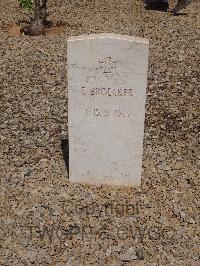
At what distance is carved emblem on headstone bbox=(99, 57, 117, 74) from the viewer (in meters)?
4.87

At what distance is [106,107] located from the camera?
5199mm

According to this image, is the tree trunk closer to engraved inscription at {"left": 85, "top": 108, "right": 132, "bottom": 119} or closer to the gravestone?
the gravestone

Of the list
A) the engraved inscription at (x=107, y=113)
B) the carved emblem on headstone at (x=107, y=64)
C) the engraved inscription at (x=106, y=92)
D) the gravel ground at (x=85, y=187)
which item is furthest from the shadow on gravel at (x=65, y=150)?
the carved emblem on headstone at (x=107, y=64)

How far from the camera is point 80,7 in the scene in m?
13.3

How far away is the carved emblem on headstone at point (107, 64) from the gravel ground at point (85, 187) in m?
1.64

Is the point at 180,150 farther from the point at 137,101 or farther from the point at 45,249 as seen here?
the point at 45,249

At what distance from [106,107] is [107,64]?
55cm

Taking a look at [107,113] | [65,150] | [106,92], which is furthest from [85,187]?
[106,92]

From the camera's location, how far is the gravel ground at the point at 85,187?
485cm

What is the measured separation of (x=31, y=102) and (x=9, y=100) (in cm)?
40

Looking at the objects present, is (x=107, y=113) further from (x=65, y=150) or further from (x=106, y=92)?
(x=65, y=150)

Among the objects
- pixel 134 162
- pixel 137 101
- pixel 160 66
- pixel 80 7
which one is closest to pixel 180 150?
pixel 134 162

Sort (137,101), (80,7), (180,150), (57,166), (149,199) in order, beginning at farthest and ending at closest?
(80,7)
(180,150)
(57,166)
(149,199)
(137,101)

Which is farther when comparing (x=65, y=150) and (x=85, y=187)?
(x=65, y=150)
